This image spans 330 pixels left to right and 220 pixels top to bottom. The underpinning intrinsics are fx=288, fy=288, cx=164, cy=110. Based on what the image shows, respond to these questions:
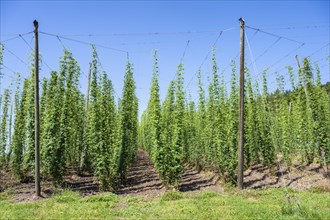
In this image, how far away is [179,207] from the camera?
928cm

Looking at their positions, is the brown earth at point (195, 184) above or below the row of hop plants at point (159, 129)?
below

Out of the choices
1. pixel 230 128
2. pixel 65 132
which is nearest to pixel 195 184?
pixel 230 128

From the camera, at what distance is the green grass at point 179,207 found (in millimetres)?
8234

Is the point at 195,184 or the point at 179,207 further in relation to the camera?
the point at 195,184

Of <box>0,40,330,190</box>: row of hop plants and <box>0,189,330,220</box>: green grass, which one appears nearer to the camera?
<box>0,189,330,220</box>: green grass

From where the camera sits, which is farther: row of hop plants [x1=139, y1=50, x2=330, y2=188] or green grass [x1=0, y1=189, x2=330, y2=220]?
row of hop plants [x1=139, y1=50, x2=330, y2=188]

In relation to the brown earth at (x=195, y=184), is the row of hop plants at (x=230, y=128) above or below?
above

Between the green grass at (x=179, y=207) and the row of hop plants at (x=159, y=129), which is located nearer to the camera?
the green grass at (x=179, y=207)

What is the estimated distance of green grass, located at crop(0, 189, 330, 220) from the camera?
8.23 meters

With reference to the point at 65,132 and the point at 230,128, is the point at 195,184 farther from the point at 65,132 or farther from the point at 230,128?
the point at 65,132

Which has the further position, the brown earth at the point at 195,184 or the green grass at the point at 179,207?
the brown earth at the point at 195,184

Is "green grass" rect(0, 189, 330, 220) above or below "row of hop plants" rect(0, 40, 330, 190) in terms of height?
below

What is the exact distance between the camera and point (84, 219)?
8273 mm

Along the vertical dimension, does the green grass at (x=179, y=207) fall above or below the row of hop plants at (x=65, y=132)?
below
